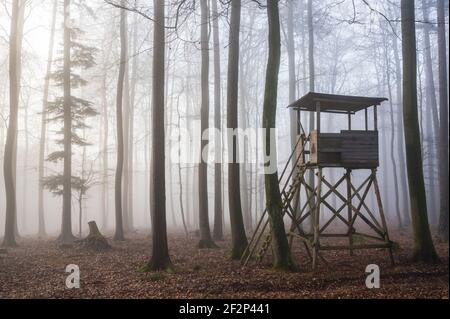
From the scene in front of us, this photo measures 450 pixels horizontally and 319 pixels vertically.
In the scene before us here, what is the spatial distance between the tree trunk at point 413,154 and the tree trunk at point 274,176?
3.98 m

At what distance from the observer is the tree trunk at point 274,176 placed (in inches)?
400

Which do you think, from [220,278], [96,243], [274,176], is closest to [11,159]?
[96,243]

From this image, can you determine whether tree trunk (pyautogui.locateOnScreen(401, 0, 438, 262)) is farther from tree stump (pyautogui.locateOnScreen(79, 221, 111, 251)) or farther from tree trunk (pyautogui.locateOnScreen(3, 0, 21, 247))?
tree trunk (pyautogui.locateOnScreen(3, 0, 21, 247))

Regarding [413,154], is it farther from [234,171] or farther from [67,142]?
[67,142]

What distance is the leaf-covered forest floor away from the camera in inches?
318

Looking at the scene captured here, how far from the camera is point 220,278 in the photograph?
9477 mm

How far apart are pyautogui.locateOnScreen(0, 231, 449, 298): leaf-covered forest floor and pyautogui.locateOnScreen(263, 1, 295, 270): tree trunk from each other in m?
0.53

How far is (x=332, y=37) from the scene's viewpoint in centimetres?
3064

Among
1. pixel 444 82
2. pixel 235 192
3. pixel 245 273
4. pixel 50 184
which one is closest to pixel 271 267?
pixel 245 273

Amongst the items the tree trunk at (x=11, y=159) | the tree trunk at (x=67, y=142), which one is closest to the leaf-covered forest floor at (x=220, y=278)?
the tree trunk at (x=11, y=159)

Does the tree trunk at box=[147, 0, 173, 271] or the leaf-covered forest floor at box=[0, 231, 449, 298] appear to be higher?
the tree trunk at box=[147, 0, 173, 271]

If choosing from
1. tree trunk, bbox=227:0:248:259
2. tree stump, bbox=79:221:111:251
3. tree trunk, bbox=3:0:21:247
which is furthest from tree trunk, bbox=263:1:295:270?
tree trunk, bbox=3:0:21:247
